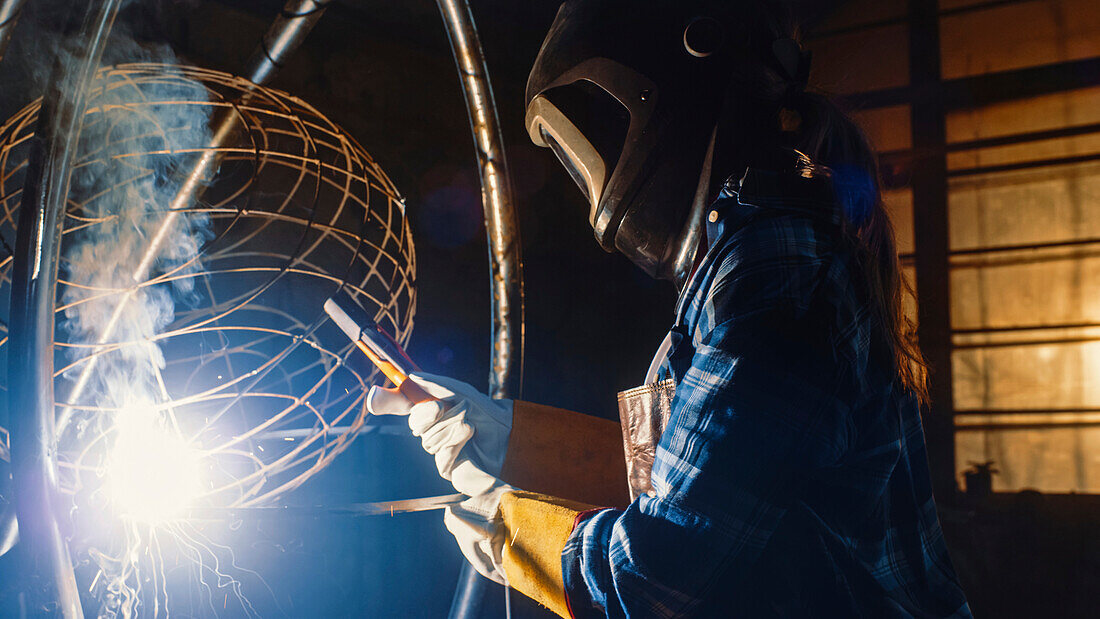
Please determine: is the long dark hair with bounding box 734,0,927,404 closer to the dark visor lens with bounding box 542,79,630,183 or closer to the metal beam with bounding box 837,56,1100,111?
the dark visor lens with bounding box 542,79,630,183

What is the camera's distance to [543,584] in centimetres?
88

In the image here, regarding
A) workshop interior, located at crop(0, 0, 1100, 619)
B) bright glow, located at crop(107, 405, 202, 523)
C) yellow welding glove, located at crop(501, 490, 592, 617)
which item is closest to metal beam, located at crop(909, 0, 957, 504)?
workshop interior, located at crop(0, 0, 1100, 619)

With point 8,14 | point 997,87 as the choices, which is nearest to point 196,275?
point 8,14

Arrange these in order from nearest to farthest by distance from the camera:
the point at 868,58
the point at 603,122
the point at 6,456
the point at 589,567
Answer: the point at 589,567 < the point at 603,122 < the point at 6,456 < the point at 868,58

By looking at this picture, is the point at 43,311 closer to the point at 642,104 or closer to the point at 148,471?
the point at 148,471

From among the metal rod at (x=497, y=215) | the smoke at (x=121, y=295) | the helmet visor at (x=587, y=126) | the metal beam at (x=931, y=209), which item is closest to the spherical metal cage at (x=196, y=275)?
the smoke at (x=121, y=295)

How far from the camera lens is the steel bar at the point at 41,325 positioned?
896 millimetres

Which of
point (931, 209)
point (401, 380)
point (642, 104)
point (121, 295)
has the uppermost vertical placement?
point (931, 209)

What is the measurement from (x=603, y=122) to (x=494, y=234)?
0.66 metres

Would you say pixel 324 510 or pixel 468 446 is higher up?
pixel 468 446

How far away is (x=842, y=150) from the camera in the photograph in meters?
0.91

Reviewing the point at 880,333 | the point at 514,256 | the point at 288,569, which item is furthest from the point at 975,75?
the point at 288,569

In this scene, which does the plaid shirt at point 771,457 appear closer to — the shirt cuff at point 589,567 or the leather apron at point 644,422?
the shirt cuff at point 589,567

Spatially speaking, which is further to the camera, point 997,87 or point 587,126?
point 997,87
